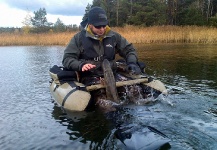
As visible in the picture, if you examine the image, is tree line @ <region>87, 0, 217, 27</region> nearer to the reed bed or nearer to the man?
the reed bed

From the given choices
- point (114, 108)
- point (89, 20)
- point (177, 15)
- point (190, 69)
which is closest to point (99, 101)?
point (114, 108)

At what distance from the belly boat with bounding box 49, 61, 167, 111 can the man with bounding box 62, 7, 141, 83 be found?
213mm

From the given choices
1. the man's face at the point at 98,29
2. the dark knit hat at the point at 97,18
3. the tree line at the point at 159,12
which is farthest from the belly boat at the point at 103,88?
the tree line at the point at 159,12

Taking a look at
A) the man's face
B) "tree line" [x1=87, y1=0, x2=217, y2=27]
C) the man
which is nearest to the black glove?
the man

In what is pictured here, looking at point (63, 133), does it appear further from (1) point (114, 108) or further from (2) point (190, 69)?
(2) point (190, 69)

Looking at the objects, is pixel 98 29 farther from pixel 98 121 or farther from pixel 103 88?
pixel 98 121

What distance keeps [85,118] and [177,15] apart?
35627mm

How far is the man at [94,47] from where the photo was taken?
5.68m

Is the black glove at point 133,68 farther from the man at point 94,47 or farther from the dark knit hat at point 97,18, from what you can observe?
the dark knit hat at point 97,18

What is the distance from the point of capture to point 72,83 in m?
5.59

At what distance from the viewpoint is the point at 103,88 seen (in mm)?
5449

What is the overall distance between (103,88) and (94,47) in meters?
0.96

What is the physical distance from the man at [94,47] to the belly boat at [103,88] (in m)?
0.21

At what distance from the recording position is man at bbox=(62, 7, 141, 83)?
568 cm
